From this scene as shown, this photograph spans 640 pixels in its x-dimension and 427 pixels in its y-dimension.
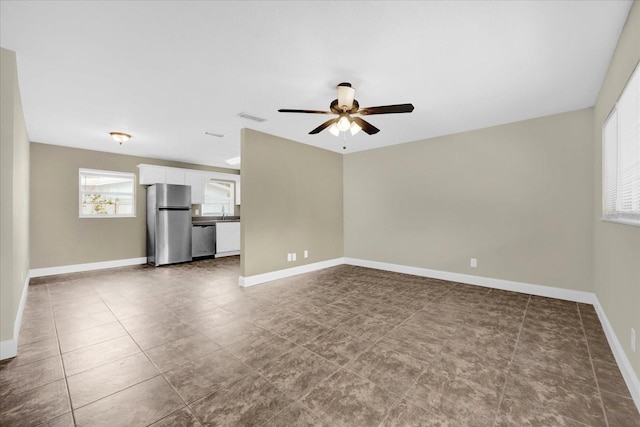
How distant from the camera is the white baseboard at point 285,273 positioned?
4.27m

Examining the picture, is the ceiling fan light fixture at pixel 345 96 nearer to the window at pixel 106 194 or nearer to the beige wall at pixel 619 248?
the beige wall at pixel 619 248

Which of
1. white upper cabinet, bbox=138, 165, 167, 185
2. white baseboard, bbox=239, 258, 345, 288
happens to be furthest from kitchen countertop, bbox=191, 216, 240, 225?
white baseboard, bbox=239, 258, 345, 288

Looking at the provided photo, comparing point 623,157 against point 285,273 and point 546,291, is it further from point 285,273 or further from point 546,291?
point 285,273

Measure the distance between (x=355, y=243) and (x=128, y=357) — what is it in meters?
4.42

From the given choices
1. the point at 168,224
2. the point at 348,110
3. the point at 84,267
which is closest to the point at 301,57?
the point at 348,110

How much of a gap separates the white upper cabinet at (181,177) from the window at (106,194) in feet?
1.26

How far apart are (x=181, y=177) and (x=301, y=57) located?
17.9 feet

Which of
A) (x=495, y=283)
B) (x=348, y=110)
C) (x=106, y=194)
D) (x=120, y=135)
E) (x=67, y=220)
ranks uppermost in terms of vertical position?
(x=120, y=135)

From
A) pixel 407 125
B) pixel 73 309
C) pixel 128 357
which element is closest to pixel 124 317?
pixel 73 309

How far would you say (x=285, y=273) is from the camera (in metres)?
4.84

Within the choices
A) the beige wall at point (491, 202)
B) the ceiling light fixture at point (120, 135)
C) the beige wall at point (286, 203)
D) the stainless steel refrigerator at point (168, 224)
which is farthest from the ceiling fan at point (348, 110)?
the stainless steel refrigerator at point (168, 224)

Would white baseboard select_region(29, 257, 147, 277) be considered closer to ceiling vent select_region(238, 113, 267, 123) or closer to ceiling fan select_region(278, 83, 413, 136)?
ceiling vent select_region(238, 113, 267, 123)

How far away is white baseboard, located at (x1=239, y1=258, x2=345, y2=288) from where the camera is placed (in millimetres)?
4266

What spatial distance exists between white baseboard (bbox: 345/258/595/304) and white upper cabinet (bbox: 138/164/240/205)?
4625 mm
